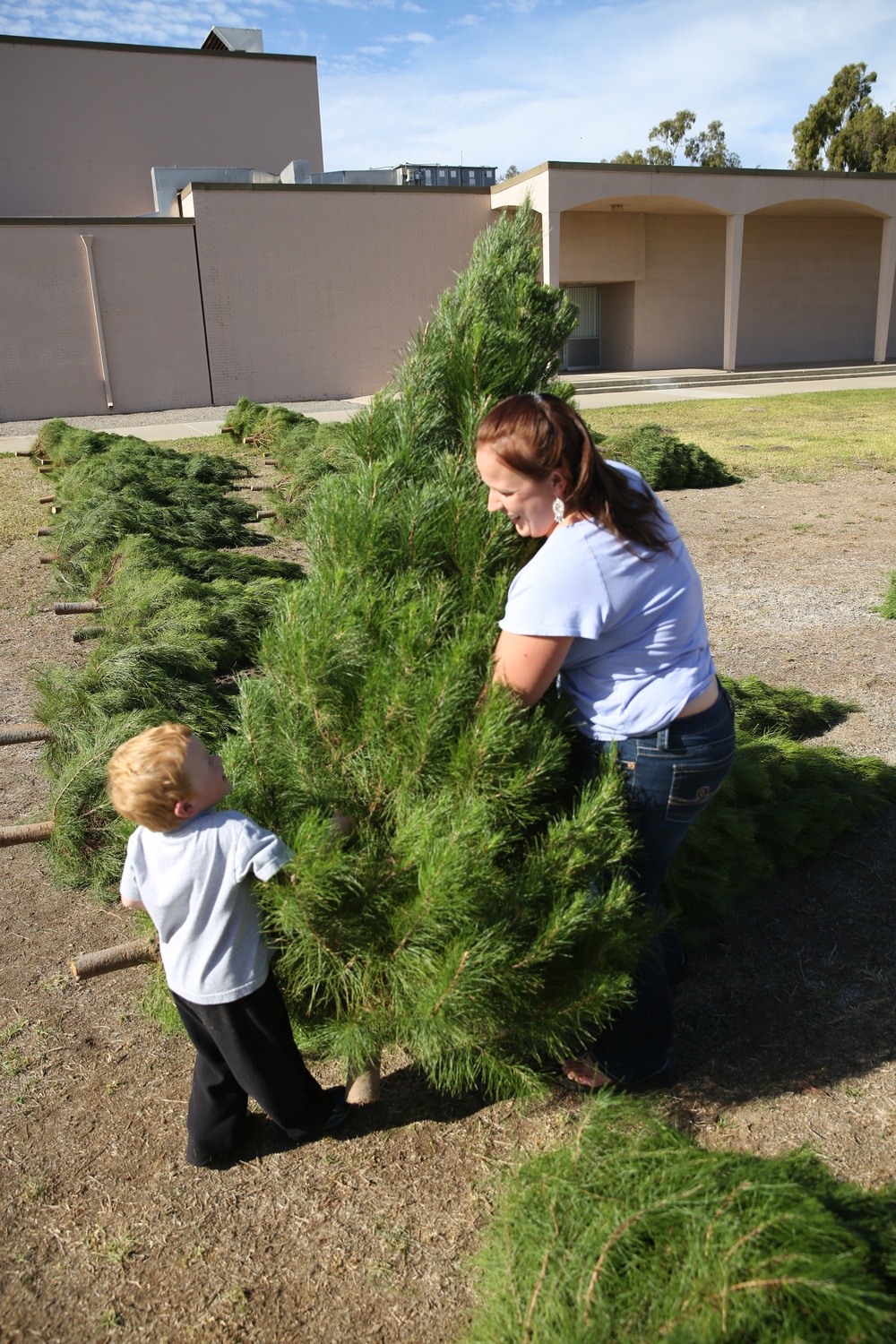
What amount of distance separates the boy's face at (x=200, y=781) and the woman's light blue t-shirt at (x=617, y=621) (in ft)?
2.46

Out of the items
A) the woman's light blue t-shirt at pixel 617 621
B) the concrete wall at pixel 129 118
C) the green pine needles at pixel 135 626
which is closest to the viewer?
the woman's light blue t-shirt at pixel 617 621

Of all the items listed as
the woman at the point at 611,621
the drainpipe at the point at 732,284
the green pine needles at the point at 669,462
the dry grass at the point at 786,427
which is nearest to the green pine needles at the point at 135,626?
the woman at the point at 611,621

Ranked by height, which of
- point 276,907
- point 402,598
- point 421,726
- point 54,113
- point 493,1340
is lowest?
point 493,1340

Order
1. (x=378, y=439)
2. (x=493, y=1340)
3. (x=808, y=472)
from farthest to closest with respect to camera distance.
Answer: (x=808, y=472) < (x=378, y=439) < (x=493, y=1340)

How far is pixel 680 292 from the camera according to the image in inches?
1124

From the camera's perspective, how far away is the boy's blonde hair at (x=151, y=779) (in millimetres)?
2039

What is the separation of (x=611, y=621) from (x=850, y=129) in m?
53.8

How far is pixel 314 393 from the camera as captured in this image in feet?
79.5

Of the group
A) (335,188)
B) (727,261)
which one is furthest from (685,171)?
(335,188)

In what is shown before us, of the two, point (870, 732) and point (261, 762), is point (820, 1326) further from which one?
point (870, 732)

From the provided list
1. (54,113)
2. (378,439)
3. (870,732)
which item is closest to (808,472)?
(870,732)

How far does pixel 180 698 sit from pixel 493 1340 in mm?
3060

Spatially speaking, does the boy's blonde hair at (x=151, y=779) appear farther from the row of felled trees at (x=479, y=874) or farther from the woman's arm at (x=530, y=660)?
the woman's arm at (x=530, y=660)

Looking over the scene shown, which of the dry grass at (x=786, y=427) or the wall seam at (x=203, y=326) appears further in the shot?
the wall seam at (x=203, y=326)
